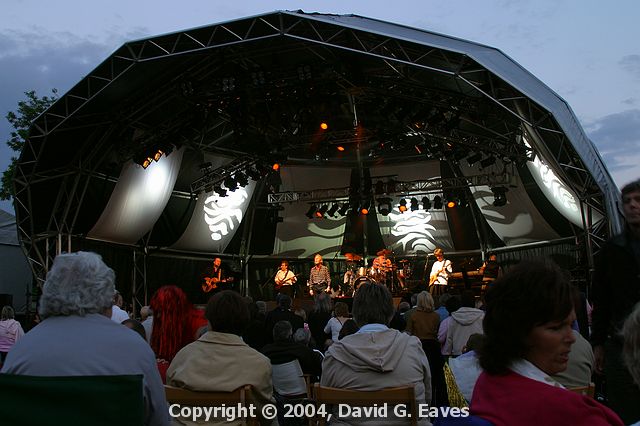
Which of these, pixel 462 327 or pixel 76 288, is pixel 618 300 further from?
pixel 462 327

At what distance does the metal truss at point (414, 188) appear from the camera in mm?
18203

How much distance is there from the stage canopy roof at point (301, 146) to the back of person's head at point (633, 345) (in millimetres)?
10448

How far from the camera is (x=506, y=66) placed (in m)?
12.8

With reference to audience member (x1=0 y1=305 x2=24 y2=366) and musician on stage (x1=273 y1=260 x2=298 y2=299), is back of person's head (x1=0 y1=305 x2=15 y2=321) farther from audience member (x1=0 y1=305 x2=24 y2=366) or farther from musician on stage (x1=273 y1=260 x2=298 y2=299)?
musician on stage (x1=273 y1=260 x2=298 y2=299)

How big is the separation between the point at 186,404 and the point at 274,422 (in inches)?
20.8

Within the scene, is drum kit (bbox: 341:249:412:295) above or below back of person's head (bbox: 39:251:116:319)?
below

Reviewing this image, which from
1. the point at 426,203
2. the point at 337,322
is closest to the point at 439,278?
the point at 426,203

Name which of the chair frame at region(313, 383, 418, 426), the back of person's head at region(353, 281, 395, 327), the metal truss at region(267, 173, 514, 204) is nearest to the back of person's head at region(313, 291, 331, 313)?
the back of person's head at region(353, 281, 395, 327)

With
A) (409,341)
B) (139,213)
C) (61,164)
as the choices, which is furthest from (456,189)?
(409,341)

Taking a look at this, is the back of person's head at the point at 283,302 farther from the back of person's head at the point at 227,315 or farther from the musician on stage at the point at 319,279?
the musician on stage at the point at 319,279

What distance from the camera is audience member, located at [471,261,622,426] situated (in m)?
1.92

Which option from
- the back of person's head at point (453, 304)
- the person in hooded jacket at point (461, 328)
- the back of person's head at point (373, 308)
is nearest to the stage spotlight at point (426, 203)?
the back of person's head at point (453, 304)

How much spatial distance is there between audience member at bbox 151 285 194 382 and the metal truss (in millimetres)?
13999

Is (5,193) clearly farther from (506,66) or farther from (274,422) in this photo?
(274,422)
